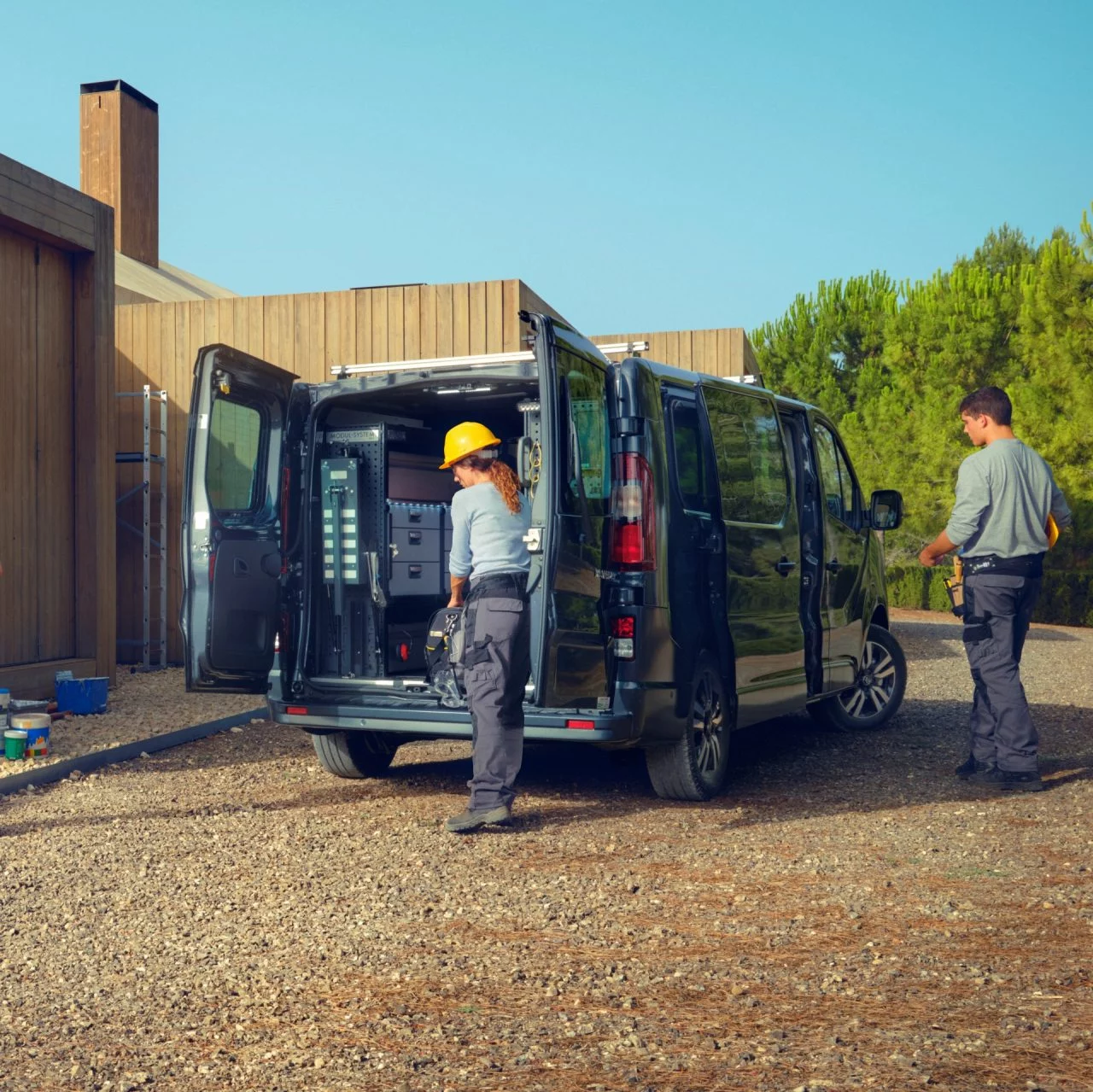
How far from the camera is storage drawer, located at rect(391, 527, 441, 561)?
26.4ft

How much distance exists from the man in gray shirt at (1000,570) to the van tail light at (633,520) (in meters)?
1.87

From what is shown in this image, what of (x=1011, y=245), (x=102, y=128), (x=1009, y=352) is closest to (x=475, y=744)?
(x=102, y=128)

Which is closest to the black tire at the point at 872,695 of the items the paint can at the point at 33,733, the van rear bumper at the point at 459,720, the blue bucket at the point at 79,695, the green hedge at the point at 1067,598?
the van rear bumper at the point at 459,720

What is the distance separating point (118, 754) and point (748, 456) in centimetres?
415

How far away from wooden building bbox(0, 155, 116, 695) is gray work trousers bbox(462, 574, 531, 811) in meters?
6.03

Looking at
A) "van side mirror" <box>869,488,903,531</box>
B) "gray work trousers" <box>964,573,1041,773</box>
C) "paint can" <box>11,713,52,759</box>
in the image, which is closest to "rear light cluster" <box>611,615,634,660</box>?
"gray work trousers" <box>964,573,1041,773</box>

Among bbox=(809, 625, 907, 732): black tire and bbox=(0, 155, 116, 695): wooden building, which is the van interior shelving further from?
bbox=(0, 155, 116, 695): wooden building

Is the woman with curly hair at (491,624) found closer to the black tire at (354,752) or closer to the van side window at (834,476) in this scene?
the black tire at (354,752)

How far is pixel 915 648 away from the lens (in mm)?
18812

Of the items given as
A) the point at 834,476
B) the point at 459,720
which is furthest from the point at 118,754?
the point at 834,476

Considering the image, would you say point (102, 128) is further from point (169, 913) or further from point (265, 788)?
point (169, 913)

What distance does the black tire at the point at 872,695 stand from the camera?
9.95 meters

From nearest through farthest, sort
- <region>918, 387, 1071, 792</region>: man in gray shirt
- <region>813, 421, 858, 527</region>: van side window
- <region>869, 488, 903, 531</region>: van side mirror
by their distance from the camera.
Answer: <region>918, 387, 1071, 792</region>: man in gray shirt
<region>813, 421, 858, 527</region>: van side window
<region>869, 488, 903, 531</region>: van side mirror

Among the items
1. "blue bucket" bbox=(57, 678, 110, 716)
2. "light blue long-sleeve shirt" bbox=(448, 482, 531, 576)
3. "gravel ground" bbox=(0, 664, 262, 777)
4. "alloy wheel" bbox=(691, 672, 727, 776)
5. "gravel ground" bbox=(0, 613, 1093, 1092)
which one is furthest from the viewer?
"blue bucket" bbox=(57, 678, 110, 716)
